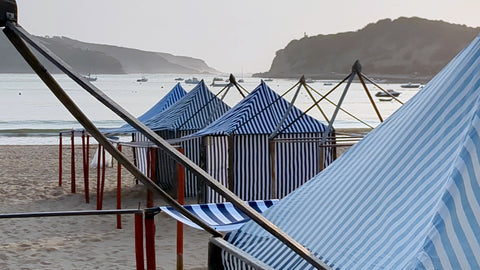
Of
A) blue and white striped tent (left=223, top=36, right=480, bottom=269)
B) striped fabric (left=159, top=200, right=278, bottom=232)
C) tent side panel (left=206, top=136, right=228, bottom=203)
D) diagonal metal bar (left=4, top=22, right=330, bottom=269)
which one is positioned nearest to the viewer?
diagonal metal bar (left=4, top=22, right=330, bottom=269)

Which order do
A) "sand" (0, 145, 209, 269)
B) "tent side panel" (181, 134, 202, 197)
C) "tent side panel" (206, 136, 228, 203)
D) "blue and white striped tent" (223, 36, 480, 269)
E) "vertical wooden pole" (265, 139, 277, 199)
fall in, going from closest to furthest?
"blue and white striped tent" (223, 36, 480, 269), "sand" (0, 145, 209, 269), "vertical wooden pole" (265, 139, 277, 199), "tent side panel" (206, 136, 228, 203), "tent side panel" (181, 134, 202, 197)

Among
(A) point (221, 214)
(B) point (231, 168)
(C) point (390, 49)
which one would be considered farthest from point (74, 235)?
(C) point (390, 49)

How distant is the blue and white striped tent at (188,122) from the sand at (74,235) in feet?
2.65

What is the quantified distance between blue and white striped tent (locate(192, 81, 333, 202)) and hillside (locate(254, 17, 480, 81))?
473ft

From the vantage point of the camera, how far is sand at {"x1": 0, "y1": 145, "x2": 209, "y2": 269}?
8.65m

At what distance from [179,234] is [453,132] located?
5.18m

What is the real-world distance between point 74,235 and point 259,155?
352 centimetres

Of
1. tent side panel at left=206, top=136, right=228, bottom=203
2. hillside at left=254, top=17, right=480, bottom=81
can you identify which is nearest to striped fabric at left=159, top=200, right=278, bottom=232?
tent side panel at left=206, top=136, right=228, bottom=203

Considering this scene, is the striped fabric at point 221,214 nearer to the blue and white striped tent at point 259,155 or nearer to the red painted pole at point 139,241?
the red painted pole at point 139,241

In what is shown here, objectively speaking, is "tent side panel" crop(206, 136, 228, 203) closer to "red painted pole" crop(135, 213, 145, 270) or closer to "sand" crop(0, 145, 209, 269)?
"sand" crop(0, 145, 209, 269)

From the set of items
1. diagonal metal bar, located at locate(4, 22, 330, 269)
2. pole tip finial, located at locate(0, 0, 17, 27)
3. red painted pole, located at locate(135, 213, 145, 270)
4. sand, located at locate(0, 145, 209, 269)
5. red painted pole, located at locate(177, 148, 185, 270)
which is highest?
pole tip finial, located at locate(0, 0, 17, 27)

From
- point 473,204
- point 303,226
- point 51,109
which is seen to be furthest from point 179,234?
point 51,109

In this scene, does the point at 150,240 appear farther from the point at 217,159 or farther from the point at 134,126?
the point at 217,159

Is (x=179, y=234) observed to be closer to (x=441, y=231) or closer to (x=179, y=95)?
(x=441, y=231)
